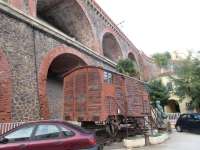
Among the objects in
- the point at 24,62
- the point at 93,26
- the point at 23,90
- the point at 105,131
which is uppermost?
the point at 93,26

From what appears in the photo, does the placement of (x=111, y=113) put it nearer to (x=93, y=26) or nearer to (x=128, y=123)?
(x=128, y=123)

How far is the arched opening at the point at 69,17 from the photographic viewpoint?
25734mm

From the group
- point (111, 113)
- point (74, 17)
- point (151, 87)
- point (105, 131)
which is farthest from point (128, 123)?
point (151, 87)

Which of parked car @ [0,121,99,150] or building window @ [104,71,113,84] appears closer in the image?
parked car @ [0,121,99,150]

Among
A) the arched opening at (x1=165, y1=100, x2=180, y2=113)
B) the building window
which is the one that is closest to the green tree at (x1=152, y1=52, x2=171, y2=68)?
the arched opening at (x1=165, y1=100, x2=180, y2=113)

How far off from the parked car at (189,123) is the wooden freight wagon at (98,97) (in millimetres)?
7743

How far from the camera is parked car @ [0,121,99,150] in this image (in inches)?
380

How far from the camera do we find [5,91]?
14.5 m

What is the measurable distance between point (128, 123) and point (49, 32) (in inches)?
257

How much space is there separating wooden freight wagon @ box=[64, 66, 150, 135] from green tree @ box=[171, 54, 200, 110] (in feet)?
66.2

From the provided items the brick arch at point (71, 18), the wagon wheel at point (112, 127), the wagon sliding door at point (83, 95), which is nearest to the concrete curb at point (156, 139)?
the wagon wheel at point (112, 127)

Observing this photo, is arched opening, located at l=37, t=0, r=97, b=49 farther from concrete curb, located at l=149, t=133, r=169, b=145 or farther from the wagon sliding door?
concrete curb, located at l=149, t=133, r=169, b=145

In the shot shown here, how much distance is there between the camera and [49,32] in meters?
18.7

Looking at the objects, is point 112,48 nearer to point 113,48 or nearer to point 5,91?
point 113,48
